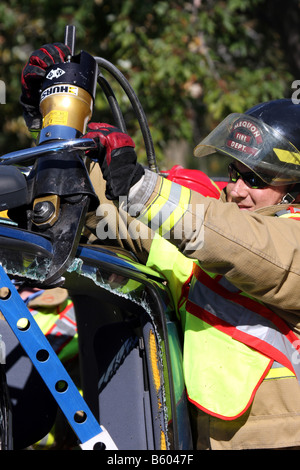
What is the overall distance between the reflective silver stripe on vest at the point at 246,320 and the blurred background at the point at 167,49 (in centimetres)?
342

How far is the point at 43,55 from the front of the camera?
201cm

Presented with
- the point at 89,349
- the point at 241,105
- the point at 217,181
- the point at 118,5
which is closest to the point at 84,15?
the point at 118,5

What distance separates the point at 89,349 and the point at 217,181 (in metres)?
0.99

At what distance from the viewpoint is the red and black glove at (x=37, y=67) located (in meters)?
2.01

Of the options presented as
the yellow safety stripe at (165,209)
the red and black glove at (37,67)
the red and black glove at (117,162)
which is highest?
the red and black glove at (37,67)

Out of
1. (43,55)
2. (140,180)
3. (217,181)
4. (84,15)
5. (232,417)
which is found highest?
(84,15)

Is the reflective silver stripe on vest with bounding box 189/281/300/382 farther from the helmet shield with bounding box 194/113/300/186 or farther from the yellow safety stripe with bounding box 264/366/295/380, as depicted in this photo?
the helmet shield with bounding box 194/113/300/186

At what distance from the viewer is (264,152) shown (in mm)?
2184

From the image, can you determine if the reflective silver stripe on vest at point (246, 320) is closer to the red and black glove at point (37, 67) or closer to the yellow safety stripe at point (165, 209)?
the yellow safety stripe at point (165, 209)

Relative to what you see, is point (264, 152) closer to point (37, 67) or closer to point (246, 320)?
point (246, 320)

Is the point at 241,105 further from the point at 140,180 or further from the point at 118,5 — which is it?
the point at 140,180

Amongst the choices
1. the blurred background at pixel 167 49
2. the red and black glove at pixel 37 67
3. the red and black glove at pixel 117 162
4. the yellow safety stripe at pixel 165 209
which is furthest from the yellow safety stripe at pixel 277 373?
the blurred background at pixel 167 49

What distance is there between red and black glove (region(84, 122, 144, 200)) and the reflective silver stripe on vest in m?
0.48
